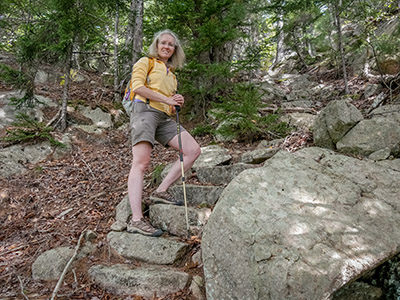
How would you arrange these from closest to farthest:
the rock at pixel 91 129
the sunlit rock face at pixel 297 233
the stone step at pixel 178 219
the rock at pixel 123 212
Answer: the sunlit rock face at pixel 297 233 → the stone step at pixel 178 219 → the rock at pixel 123 212 → the rock at pixel 91 129

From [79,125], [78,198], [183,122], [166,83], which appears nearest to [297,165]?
[166,83]

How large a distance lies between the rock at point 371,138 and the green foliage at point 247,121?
147 centimetres

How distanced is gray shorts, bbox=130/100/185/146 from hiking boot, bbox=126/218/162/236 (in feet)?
3.39

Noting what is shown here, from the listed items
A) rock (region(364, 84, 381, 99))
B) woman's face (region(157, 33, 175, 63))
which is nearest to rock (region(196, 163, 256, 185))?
woman's face (region(157, 33, 175, 63))

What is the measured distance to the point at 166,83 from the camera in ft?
11.4

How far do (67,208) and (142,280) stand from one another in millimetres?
2518

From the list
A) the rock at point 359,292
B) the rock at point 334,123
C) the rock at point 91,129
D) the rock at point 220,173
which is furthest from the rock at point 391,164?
the rock at point 91,129

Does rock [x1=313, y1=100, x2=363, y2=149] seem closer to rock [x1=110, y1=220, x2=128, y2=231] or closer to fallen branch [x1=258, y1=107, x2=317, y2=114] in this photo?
fallen branch [x1=258, y1=107, x2=317, y2=114]

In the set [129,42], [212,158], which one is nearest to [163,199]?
[212,158]

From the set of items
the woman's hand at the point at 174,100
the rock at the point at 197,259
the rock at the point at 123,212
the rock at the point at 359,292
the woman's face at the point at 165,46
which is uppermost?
the woman's face at the point at 165,46

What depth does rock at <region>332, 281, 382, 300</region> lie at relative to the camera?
2.39 m

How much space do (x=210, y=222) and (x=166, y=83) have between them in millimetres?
1976

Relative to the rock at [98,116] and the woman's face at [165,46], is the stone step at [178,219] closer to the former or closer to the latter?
the woman's face at [165,46]

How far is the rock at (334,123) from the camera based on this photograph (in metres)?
4.39
